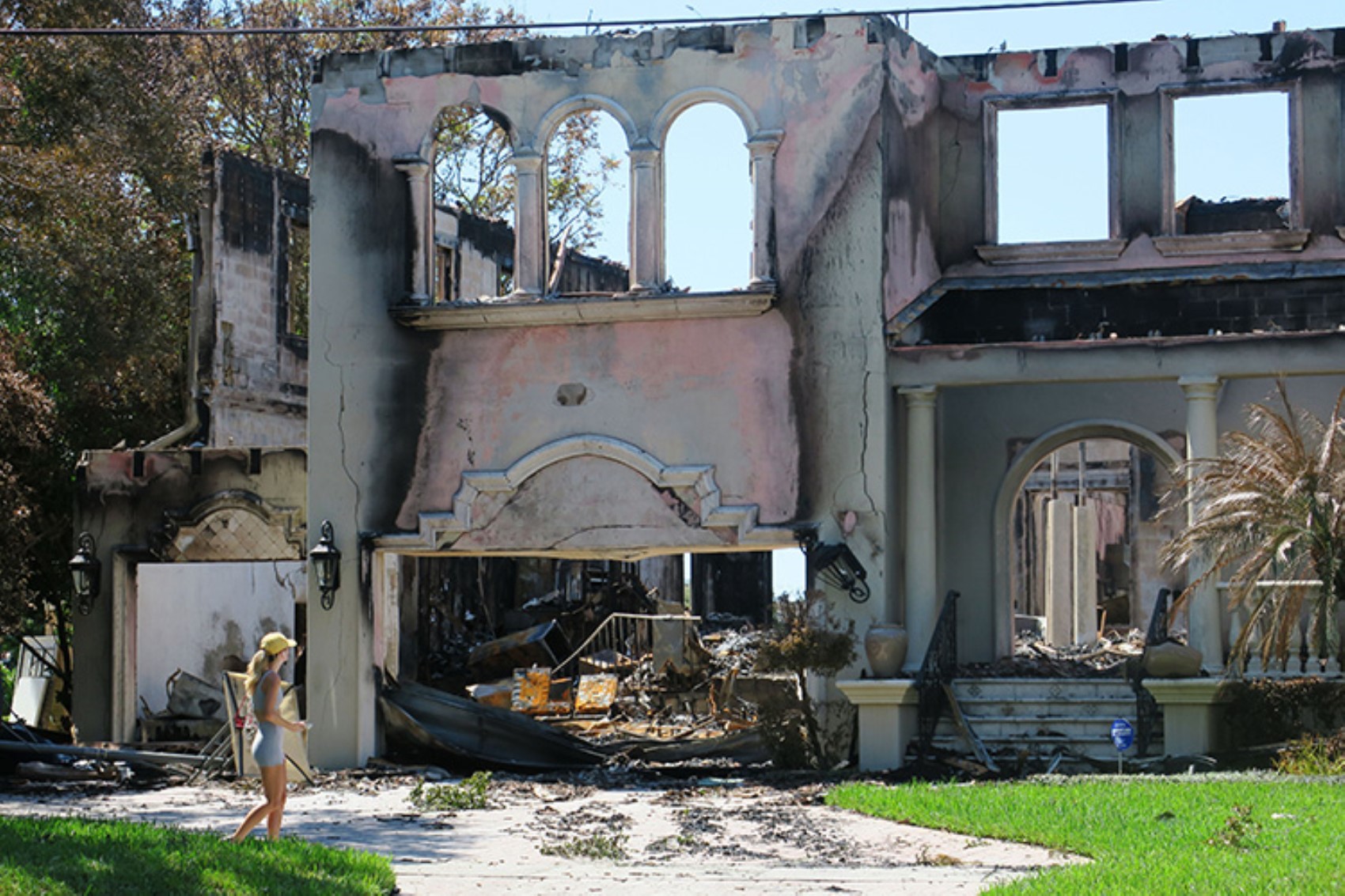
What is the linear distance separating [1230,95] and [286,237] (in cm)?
1293

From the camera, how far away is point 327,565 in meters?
21.2

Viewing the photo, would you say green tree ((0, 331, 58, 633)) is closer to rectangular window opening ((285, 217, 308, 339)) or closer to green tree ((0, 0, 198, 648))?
green tree ((0, 0, 198, 648))

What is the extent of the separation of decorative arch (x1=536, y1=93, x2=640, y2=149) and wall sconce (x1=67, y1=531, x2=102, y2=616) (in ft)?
24.4

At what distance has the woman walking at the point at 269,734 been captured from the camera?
13242 mm

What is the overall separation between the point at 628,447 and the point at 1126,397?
18.6ft

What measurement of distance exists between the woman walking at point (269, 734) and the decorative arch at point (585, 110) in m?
8.48

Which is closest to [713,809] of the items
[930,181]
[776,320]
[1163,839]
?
[1163,839]

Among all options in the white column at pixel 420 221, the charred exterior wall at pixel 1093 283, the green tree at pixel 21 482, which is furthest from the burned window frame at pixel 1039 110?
the green tree at pixel 21 482

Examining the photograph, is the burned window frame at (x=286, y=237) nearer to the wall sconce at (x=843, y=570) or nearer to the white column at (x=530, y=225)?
the white column at (x=530, y=225)

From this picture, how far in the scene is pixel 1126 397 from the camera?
74.2ft

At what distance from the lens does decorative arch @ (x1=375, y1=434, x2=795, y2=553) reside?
2045 cm

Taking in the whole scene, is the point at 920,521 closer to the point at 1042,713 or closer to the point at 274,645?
the point at 1042,713

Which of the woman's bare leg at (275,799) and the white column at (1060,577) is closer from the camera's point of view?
the woman's bare leg at (275,799)

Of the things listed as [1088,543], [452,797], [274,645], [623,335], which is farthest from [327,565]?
[1088,543]
